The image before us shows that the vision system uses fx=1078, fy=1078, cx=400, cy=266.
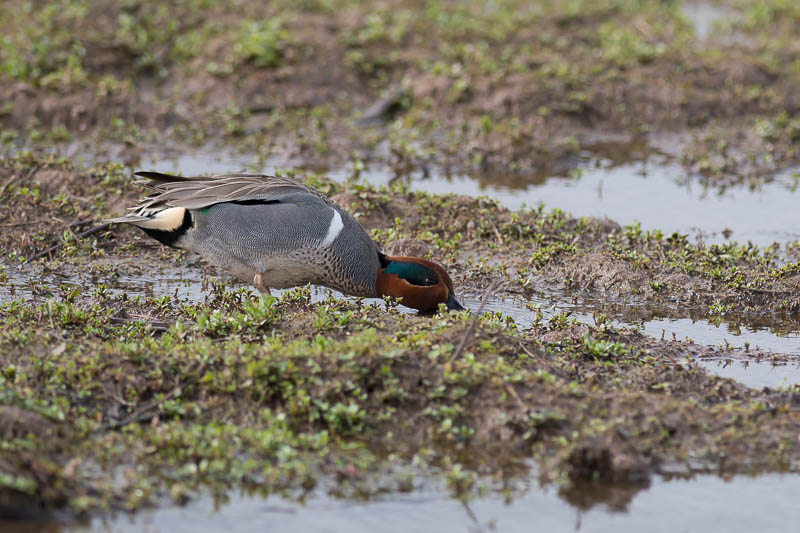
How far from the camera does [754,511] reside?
478 centimetres

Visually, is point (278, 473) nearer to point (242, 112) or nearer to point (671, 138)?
point (242, 112)

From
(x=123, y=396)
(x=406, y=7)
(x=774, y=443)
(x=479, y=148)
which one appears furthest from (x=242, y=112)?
(x=774, y=443)

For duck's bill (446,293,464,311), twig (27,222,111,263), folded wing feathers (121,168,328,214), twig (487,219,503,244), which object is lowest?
twig (27,222,111,263)

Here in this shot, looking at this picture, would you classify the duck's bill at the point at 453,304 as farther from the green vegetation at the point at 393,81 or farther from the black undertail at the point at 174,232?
the green vegetation at the point at 393,81

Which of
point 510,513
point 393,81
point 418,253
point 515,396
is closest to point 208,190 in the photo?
point 418,253

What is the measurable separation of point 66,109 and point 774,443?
7945 millimetres

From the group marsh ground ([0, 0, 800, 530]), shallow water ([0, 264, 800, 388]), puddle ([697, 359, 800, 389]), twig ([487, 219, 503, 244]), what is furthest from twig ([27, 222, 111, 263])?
puddle ([697, 359, 800, 389])

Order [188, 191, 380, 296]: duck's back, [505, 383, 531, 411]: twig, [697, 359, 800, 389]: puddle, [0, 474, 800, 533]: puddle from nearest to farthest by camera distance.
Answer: [0, 474, 800, 533]: puddle → [505, 383, 531, 411]: twig → [697, 359, 800, 389]: puddle → [188, 191, 380, 296]: duck's back

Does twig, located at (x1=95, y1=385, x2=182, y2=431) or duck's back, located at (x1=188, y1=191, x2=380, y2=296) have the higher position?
duck's back, located at (x1=188, y1=191, x2=380, y2=296)

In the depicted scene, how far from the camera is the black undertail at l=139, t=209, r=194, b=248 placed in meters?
6.88

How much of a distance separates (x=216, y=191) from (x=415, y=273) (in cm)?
139

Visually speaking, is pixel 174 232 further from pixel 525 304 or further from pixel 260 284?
pixel 525 304

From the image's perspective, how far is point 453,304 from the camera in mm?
6953

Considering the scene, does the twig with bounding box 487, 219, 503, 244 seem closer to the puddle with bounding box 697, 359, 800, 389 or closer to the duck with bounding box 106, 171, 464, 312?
the duck with bounding box 106, 171, 464, 312
